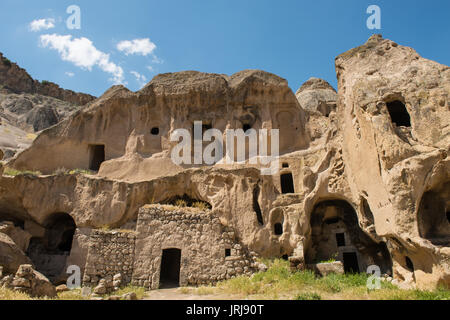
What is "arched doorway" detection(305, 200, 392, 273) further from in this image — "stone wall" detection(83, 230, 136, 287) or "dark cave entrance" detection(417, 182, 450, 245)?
"stone wall" detection(83, 230, 136, 287)

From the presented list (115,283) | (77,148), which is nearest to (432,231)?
(115,283)

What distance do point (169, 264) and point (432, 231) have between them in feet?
36.5

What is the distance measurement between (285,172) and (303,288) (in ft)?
22.5

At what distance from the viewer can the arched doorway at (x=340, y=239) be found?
12.7 m

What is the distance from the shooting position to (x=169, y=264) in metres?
15.1

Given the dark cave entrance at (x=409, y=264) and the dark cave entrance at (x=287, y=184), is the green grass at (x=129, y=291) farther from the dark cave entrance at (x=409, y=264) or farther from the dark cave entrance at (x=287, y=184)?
the dark cave entrance at (x=287, y=184)

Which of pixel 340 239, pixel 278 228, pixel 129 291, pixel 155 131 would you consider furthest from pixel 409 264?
pixel 155 131

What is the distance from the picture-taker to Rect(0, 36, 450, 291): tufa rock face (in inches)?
363

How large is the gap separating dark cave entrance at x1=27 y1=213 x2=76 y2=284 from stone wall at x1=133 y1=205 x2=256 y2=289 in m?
3.88

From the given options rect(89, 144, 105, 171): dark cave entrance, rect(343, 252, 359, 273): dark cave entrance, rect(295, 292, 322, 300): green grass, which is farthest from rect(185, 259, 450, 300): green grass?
rect(89, 144, 105, 171): dark cave entrance

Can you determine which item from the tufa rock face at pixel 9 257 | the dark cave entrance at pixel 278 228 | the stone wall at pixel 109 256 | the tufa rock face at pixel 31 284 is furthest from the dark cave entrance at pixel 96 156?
the dark cave entrance at pixel 278 228

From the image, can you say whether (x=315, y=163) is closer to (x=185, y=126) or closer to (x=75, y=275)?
(x=185, y=126)

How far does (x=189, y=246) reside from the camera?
1186cm
